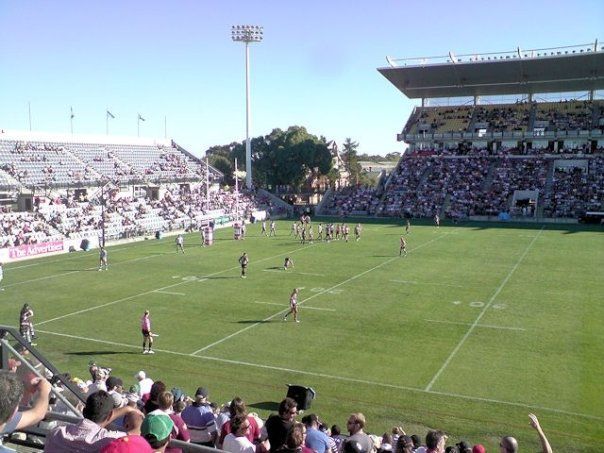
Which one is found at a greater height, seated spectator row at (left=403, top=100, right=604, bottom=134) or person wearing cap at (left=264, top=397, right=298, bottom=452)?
seated spectator row at (left=403, top=100, right=604, bottom=134)

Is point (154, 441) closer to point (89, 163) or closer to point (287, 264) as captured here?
point (287, 264)

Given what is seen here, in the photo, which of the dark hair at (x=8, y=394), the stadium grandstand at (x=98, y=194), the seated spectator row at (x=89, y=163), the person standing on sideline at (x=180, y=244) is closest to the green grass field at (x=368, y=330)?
the person standing on sideline at (x=180, y=244)

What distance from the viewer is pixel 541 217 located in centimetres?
5562

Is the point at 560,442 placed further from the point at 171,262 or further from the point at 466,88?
the point at 466,88

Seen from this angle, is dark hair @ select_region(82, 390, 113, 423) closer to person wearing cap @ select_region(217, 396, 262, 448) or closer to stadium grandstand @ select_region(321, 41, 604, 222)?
person wearing cap @ select_region(217, 396, 262, 448)

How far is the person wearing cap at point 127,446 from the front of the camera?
11.7ft

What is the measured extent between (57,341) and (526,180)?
53.2m

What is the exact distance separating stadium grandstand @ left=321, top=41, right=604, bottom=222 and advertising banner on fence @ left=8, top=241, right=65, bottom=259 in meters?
31.9

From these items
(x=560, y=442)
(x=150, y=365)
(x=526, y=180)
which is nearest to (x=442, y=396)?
(x=560, y=442)

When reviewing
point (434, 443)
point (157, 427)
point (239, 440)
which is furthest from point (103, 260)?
point (157, 427)

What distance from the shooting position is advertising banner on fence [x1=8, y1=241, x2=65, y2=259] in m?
35.7

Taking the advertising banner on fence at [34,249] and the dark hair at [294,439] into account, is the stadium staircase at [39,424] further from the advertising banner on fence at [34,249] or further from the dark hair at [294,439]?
the advertising banner on fence at [34,249]

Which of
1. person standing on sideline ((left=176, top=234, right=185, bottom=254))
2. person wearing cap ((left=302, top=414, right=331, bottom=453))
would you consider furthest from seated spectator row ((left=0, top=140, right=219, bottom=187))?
person wearing cap ((left=302, top=414, right=331, bottom=453))

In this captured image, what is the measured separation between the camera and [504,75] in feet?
212
